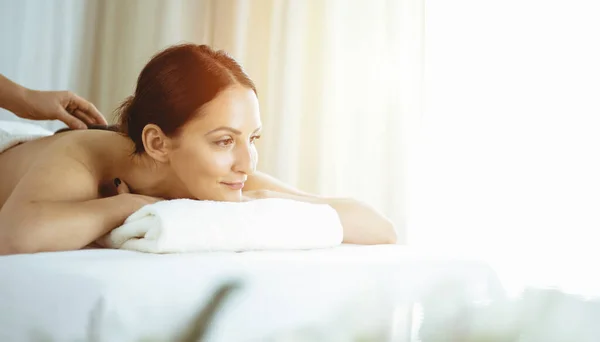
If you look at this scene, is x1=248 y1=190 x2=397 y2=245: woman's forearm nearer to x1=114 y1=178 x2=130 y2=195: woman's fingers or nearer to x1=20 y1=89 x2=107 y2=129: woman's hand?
x1=114 y1=178 x2=130 y2=195: woman's fingers

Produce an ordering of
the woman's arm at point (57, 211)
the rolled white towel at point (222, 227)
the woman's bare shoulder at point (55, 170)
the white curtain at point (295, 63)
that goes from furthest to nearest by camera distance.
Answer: the white curtain at point (295, 63) → the woman's bare shoulder at point (55, 170) → the woman's arm at point (57, 211) → the rolled white towel at point (222, 227)

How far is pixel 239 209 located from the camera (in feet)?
3.19

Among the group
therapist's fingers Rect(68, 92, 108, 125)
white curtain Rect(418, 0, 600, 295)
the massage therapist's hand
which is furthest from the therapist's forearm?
white curtain Rect(418, 0, 600, 295)

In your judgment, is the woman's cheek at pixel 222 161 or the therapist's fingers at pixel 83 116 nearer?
the woman's cheek at pixel 222 161

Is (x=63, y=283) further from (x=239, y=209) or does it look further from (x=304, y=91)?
(x=304, y=91)

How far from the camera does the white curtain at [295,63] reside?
264 centimetres

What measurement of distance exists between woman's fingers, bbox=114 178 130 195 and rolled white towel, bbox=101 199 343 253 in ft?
0.88

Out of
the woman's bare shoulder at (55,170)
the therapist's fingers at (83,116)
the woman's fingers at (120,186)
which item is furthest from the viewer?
the therapist's fingers at (83,116)

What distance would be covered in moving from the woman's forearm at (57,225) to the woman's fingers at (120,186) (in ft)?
0.80

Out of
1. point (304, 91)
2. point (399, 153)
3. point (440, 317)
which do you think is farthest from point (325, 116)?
point (440, 317)

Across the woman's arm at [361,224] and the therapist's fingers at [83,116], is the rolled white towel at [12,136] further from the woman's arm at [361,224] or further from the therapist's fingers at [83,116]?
the woman's arm at [361,224]

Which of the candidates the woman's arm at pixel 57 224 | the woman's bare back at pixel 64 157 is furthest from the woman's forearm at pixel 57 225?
the woman's bare back at pixel 64 157

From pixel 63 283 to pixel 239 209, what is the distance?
0.36 meters

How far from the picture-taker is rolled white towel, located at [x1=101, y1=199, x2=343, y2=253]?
89 centimetres
